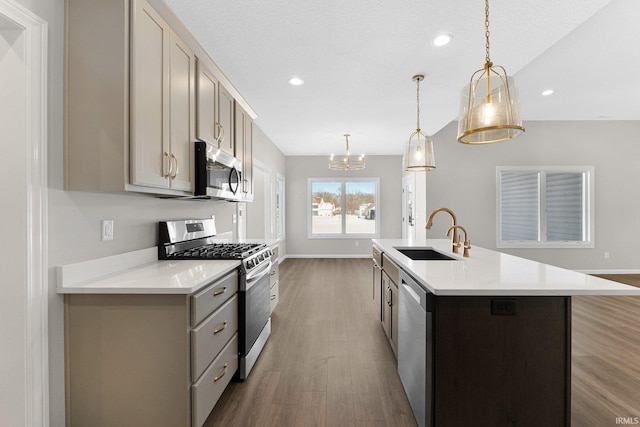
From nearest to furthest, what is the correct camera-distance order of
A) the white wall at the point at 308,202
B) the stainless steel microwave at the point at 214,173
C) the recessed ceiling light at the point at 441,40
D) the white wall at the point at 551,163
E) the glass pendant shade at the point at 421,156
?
the stainless steel microwave at the point at 214,173 → the recessed ceiling light at the point at 441,40 → the glass pendant shade at the point at 421,156 → the white wall at the point at 551,163 → the white wall at the point at 308,202

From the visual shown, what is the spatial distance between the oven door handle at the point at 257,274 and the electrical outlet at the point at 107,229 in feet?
2.95

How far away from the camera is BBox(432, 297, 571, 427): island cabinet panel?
1444mm

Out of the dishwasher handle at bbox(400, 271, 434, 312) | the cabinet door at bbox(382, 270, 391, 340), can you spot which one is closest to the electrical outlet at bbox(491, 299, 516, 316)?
the dishwasher handle at bbox(400, 271, 434, 312)

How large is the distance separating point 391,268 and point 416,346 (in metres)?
0.82

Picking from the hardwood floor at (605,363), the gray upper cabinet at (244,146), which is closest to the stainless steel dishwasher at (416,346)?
the hardwood floor at (605,363)

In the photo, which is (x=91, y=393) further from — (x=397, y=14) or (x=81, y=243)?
(x=397, y=14)

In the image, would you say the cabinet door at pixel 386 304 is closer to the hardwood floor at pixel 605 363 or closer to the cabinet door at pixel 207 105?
the hardwood floor at pixel 605 363

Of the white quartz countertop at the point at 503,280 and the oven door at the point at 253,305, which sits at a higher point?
the white quartz countertop at the point at 503,280

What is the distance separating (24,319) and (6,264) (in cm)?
26

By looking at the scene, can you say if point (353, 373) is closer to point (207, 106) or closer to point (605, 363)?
point (605, 363)

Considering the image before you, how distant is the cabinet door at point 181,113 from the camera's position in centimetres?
188

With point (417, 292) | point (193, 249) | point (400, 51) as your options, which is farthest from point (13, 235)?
point (400, 51)

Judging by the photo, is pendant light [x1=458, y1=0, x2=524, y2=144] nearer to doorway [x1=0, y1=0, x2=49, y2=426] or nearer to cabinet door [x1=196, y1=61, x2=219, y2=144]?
cabinet door [x1=196, y1=61, x2=219, y2=144]

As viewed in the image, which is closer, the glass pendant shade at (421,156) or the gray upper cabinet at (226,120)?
the gray upper cabinet at (226,120)
